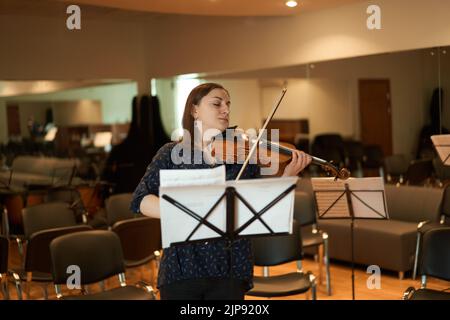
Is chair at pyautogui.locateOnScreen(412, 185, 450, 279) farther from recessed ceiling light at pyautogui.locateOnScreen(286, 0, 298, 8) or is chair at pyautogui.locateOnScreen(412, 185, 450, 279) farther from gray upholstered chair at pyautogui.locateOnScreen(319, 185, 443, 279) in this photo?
recessed ceiling light at pyautogui.locateOnScreen(286, 0, 298, 8)

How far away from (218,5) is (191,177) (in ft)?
12.6

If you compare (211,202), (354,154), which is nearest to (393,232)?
(354,154)

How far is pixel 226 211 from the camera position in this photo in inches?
90.0

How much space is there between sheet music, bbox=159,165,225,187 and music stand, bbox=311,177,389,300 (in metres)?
1.87

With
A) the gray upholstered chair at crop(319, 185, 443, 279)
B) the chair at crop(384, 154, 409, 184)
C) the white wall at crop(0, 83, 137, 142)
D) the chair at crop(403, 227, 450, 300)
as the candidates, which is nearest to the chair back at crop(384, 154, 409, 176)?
the chair at crop(384, 154, 409, 184)

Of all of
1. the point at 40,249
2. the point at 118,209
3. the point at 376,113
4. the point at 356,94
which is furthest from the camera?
the point at 356,94

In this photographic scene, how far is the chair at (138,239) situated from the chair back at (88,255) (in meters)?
0.72

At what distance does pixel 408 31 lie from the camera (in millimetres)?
5559

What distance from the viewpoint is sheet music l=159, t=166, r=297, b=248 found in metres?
2.21

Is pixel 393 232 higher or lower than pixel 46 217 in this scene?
lower

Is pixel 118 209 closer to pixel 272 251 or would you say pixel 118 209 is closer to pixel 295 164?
pixel 272 251

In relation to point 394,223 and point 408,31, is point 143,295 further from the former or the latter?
point 408,31
